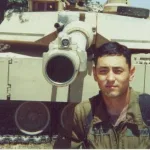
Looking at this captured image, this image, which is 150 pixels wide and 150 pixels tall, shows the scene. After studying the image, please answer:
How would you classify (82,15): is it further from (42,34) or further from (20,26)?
(20,26)

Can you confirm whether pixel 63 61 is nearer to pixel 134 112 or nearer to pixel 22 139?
pixel 134 112

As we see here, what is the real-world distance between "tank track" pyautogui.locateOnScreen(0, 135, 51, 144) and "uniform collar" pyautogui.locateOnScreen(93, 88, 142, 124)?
203 inches

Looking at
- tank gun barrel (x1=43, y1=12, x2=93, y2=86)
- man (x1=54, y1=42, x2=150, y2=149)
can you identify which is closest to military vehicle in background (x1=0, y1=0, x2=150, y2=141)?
tank gun barrel (x1=43, y1=12, x2=93, y2=86)

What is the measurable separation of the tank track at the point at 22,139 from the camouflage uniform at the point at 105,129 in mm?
5072

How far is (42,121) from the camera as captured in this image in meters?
8.43

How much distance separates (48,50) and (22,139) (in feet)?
6.75

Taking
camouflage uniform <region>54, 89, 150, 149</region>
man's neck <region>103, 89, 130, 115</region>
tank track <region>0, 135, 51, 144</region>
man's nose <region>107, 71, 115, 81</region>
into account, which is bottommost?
tank track <region>0, 135, 51, 144</region>

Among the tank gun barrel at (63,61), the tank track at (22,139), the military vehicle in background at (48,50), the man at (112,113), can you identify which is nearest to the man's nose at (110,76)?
the man at (112,113)

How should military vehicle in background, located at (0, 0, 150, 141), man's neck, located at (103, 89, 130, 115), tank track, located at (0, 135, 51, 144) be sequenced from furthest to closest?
tank track, located at (0, 135, 51, 144) → military vehicle in background, located at (0, 0, 150, 141) → man's neck, located at (103, 89, 130, 115)

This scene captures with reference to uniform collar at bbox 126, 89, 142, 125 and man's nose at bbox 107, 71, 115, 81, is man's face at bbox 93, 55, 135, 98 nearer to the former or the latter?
man's nose at bbox 107, 71, 115, 81

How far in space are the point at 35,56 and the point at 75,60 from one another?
3.36 meters

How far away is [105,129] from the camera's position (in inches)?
112

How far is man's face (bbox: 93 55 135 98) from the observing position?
113 inches

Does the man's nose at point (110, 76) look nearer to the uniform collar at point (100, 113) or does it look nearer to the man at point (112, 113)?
the man at point (112, 113)
